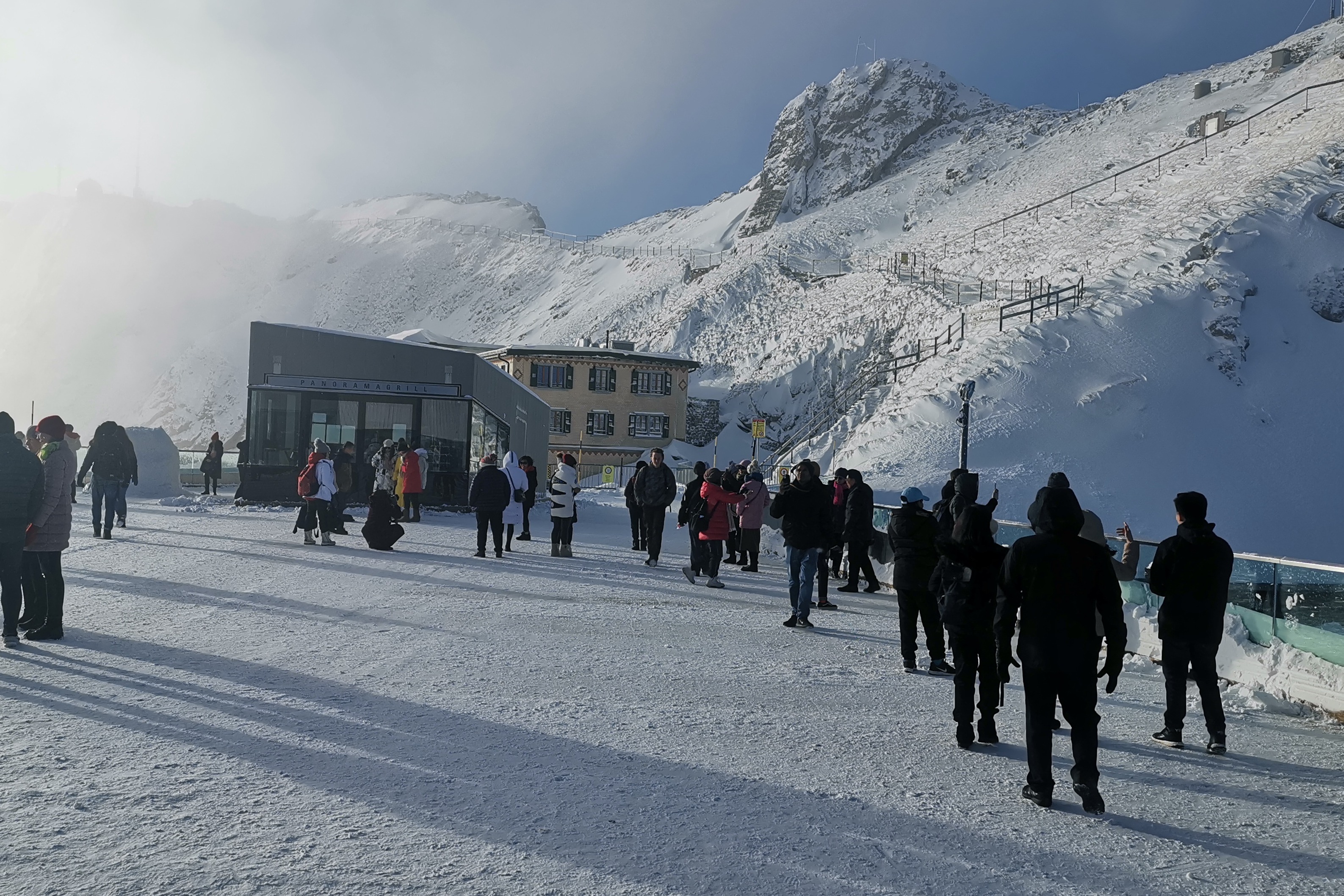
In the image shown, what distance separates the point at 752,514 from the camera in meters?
16.1

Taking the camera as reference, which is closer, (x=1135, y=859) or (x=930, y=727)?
(x=1135, y=859)

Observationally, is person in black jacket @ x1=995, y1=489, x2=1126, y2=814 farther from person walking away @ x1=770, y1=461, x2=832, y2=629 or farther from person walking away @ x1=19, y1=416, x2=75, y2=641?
person walking away @ x1=19, y1=416, x2=75, y2=641

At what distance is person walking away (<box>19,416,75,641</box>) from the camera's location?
7902 millimetres

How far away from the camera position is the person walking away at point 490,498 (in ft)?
52.6

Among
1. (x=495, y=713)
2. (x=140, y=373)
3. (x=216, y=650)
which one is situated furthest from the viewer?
(x=140, y=373)

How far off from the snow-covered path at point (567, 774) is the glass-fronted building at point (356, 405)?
54.7 ft

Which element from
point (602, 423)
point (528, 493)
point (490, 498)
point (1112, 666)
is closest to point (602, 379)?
point (602, 423)

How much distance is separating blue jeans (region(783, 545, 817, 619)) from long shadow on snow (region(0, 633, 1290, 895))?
16.9 feet

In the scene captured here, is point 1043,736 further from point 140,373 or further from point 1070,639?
point 140,373

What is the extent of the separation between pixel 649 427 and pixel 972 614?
207ft

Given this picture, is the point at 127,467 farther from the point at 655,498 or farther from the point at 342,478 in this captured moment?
the point at 655,498

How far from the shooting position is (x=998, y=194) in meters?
104

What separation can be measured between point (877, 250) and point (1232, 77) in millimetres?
40866

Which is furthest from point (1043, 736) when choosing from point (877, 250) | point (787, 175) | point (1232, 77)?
point (787, 175)
